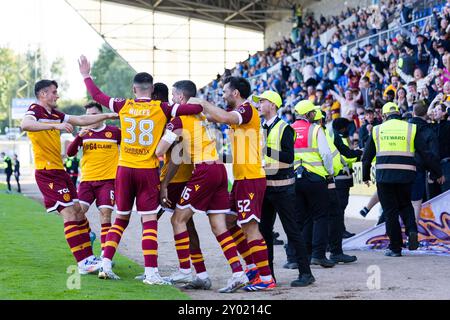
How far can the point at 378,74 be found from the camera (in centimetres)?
2142

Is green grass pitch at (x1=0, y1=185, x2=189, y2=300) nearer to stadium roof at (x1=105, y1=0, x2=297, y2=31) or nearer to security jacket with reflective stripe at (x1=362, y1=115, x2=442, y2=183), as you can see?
security jacket with reflective stripe at (x1=362, y1=115, x2=442, y2=183)

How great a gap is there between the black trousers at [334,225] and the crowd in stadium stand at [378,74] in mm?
2942

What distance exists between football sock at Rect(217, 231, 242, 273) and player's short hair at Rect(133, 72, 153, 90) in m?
1.82

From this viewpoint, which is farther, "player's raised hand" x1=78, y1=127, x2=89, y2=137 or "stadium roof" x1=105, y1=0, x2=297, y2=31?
"stadium roof" x1=105, y1=0, x2=297, y2=31

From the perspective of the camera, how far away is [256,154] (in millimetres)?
9188

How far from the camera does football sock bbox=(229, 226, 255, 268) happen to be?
31.5ft

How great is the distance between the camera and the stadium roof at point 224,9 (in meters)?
52.7

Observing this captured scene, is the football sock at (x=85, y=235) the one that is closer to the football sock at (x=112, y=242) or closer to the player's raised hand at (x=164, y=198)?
the football sock at (x=112, y=242)

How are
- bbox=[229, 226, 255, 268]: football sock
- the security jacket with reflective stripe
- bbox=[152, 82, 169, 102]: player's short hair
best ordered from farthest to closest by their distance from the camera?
the security jacket with reflective stripe
bbox=[152, 82, 169, 102]: player's short hair
bbox=[229, 226, 255, 268]: football sock

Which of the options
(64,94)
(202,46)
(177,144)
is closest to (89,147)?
(177,144)

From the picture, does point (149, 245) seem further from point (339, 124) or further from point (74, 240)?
point (339, 124)

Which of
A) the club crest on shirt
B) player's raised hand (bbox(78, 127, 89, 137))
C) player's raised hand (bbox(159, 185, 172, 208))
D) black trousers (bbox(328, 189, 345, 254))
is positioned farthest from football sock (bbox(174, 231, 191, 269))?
black trousers (bbox(328, 189, 345, 254))
